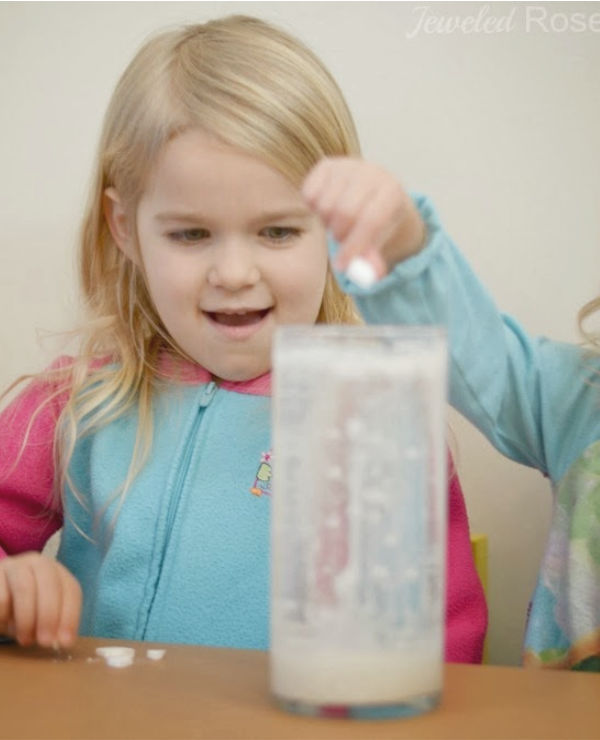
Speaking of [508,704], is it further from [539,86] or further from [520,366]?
[539,86]

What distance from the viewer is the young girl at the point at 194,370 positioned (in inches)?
44.4

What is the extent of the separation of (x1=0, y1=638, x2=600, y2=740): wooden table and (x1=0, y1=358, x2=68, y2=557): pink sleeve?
0.41 metres

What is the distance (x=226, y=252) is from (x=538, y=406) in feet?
1.02

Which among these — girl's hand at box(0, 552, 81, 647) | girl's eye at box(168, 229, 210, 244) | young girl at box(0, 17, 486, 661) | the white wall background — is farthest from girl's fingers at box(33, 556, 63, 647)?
the white wall background

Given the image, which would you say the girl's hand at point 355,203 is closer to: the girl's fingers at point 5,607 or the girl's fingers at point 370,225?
the girl's fingers at point 370,225

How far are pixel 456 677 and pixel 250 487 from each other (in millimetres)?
450

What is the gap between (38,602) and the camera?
91 cm

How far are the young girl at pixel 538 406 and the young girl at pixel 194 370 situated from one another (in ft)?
0.33

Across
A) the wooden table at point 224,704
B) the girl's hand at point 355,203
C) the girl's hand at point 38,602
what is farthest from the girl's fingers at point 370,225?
the girl's hand at point 38,602

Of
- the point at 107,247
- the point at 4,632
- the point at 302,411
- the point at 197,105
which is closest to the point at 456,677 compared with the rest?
the point at 302,411

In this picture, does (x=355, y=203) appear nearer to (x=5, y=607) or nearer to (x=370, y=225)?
(x=370, y=225)

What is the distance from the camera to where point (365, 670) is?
2.05 ft

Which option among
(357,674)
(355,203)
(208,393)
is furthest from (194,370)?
(357,674)

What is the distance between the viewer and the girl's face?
1109mm
